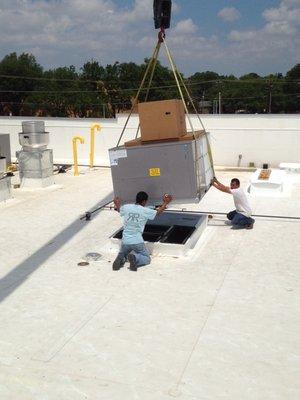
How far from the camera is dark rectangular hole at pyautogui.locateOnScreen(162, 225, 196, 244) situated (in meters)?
8.35

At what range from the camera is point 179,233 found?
8633 mm

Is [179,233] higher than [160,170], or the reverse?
[160,170]

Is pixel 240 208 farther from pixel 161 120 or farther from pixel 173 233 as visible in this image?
pixel 161 120

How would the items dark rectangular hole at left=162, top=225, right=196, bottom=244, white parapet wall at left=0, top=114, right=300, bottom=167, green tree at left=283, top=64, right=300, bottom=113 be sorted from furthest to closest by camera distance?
1. green tree at left=283, top=64, right=300, bottom=113
2. white parapet wall at left=0, top=114, right=300, bottom=167
3. dark rectangular hole at left=162, top=225, right=196, bottom=244

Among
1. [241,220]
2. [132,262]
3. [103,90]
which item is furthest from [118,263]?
[103,90]

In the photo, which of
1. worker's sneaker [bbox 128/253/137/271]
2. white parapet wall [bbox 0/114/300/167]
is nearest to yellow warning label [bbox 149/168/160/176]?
worker's sneaker [bbox 128/253/137/271]

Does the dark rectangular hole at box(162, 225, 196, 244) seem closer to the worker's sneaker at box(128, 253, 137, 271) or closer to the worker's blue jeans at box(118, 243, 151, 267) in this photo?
the worker's blue jeans at box(118, 243, 151, 267)

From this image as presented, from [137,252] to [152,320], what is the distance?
1.82 m

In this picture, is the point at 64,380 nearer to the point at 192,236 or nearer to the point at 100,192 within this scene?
the point at 192,236

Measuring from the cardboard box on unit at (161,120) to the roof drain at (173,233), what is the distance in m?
1.80

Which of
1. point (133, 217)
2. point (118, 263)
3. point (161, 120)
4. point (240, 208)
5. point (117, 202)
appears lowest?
point (118, 263)

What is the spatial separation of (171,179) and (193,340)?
9.77 ft

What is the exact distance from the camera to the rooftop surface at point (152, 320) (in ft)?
13.5

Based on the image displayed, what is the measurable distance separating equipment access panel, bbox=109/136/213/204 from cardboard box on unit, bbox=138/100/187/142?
0.18 meters
